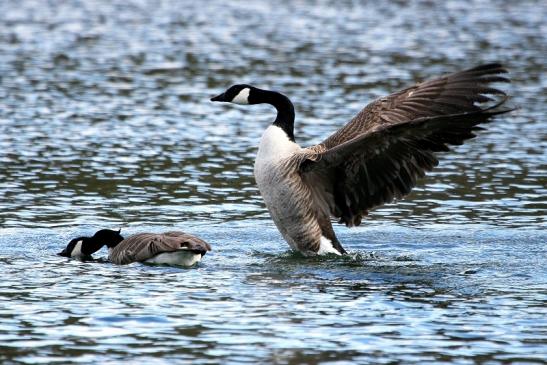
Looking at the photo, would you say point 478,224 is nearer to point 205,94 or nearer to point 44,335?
point 44,335

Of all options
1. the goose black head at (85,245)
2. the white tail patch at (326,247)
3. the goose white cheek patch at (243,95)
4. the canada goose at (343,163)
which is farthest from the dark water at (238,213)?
the goose white cheek patch at (243,95)

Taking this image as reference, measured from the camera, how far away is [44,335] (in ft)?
28.9

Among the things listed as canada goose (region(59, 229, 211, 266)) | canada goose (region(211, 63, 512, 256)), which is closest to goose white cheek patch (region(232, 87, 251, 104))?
canada goose (region(211, 63, 512, 256))

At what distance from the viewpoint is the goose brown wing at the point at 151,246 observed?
10.9m

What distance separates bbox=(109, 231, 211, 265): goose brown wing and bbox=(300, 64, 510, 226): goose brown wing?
1.41 m

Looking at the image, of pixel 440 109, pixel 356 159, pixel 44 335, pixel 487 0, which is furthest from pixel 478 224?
pixel 487 0

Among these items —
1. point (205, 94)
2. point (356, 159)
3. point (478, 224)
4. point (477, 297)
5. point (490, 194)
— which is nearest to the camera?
point (477, 297)

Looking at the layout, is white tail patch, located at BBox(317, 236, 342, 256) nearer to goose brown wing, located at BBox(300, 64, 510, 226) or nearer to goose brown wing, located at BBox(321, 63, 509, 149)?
goose brown wing, located at BBox(300, 64, 510, 226)

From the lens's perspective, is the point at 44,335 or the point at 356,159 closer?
the point at 44,335

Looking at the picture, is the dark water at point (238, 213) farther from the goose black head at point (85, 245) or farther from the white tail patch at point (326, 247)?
the white tail patch at point (326, 247)

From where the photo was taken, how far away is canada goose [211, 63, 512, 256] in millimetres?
11344

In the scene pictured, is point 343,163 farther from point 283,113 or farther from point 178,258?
point 178,258

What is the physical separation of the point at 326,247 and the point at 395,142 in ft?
5.03

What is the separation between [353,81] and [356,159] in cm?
1239
